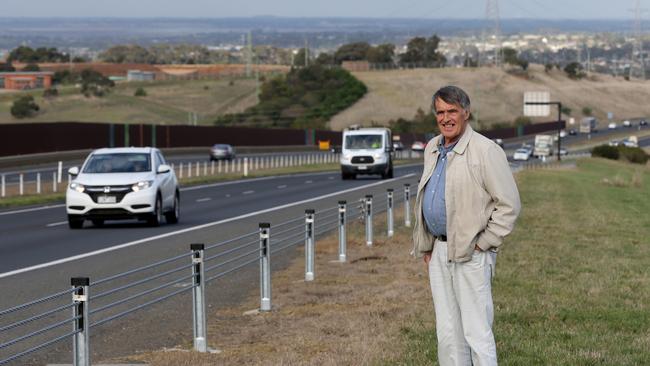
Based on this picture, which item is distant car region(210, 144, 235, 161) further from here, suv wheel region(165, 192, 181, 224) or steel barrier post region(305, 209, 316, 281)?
steel barrier post region(305, 209, 316, 281)

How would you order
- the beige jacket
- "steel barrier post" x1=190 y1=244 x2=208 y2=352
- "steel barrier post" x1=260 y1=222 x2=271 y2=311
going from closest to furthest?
1. the beige jacket
2. "steel barrier post" x1=190 y1=244 x2=208 y2=352
3. "steel barrier post" x1=260 y1=222 x2=271 y2=311

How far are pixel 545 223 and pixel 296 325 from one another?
17736 millimetres

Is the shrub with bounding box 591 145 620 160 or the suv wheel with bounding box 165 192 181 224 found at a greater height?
the suv wheel with bounding box 165 192 181 224

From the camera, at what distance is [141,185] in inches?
1140

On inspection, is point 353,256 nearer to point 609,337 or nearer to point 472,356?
point 609,337

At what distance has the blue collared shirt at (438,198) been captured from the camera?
886 cm

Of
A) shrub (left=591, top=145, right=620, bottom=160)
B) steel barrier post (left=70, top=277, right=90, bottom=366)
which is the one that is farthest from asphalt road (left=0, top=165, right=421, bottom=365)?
shrub (left=591, top=145, right=620, bottom=160)

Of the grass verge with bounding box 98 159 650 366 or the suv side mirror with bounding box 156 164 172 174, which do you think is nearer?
the grass verge with bounding box 98 159 650 366

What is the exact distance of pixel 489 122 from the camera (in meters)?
182

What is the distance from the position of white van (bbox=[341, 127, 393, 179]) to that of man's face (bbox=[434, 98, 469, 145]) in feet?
163

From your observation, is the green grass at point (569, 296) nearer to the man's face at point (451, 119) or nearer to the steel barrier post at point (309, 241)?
the steel barrier post at point (309, 241)

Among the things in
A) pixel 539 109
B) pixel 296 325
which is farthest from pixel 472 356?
pixel 539 109

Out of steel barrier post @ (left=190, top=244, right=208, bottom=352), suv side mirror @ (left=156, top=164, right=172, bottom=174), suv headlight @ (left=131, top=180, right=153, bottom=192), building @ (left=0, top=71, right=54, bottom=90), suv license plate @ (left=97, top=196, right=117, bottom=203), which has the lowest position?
building @ (left=0, top=71, right=54, bottom=90)

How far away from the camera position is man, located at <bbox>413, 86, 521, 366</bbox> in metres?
8.75
